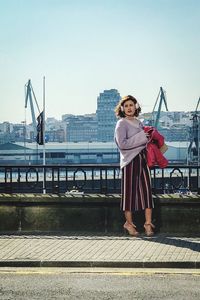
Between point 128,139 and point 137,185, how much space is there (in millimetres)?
778

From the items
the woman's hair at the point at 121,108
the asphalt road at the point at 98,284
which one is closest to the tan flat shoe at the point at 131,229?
the woman's hair at the point at 121,108

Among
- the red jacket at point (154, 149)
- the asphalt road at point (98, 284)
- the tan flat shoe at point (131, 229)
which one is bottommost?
the asphalt road at point (98, 284)

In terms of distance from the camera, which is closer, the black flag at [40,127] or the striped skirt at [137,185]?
the striped skirt at [137,185]

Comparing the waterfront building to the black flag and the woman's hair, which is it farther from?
the woman's hair

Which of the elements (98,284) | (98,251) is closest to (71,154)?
(98,251)

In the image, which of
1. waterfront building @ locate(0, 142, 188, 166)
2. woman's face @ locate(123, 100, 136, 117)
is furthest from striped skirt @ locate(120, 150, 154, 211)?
waterfront building @ locate(0, 142, 188, 166)

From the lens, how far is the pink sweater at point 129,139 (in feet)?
28.3

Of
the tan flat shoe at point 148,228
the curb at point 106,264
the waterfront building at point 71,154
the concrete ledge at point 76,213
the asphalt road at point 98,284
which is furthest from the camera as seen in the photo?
the waterfront building at point 71,154

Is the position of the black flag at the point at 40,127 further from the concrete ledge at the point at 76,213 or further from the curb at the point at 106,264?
the curb at the point at 106,264

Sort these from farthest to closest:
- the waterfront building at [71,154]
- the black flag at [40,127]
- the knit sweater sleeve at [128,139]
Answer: the waterfront building at [71,154] → the black flag at [40,127] → the knit sweater sleeve at [128,139]

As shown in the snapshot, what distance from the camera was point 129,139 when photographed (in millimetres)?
8633

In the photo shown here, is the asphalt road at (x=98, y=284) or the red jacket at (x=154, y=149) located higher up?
the red jacket at (x=154, y=149)

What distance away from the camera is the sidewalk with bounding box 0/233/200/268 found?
6836 mm

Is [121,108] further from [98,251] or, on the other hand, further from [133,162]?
[98,251]
